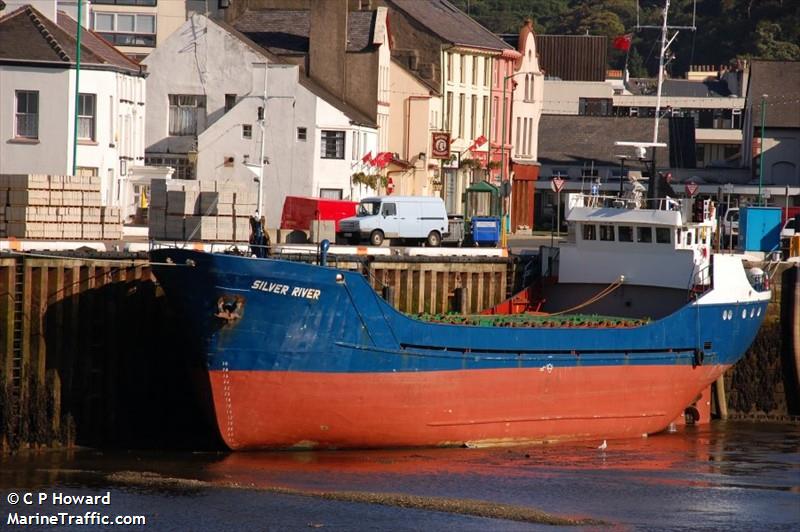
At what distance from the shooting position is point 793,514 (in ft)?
110

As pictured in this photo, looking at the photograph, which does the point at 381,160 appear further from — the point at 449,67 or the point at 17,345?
the point at 17,345

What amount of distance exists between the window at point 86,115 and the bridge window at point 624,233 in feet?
70.6

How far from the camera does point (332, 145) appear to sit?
6694 cm

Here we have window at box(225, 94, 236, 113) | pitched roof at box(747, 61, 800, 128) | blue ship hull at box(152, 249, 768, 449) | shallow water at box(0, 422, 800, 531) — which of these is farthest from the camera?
pitched roof at box(747, 61, 800, 128)

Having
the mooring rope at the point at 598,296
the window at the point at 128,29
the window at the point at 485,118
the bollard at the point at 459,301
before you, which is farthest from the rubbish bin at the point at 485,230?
the window at the point at 128,29

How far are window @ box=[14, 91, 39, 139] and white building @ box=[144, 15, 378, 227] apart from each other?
1016 cm

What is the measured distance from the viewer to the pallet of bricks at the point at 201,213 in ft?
160

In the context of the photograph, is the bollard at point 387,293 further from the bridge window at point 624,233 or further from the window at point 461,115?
the window at point 461,115

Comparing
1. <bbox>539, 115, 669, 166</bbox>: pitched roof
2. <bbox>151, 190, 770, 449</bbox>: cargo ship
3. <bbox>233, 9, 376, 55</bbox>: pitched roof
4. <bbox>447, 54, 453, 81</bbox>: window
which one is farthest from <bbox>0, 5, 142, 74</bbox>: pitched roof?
<bbox>539, 115, 669, 166</bbox>: pitched roof

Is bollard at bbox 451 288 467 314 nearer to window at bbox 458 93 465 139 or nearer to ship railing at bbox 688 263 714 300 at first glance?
ship railing at bbox 688 263 714 300

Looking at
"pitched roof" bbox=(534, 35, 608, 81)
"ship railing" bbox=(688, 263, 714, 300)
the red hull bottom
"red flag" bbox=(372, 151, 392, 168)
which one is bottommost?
the red hull bottom

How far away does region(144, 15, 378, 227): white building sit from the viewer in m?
66.0

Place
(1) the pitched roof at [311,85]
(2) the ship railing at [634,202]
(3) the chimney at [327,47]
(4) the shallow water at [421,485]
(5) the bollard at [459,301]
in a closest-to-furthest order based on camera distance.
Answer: (4) the shallow water at [421,485], (2) the ship railing at [634,202], (5) the bollard at [459,301], (1) the pitched roof at [311,85], (3) the chimney at [327,47]

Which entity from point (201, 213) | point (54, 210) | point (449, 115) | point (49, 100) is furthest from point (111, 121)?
point (449, 115)
